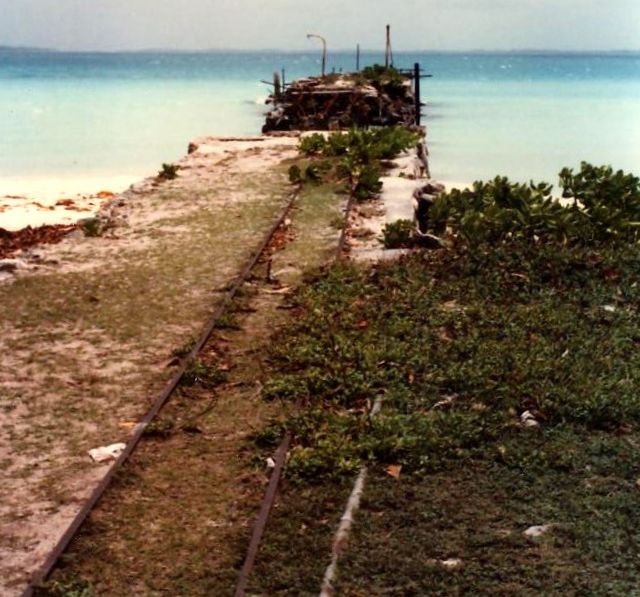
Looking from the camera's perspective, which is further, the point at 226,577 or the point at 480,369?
the point at 480,369

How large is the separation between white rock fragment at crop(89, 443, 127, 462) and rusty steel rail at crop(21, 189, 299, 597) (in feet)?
0.23

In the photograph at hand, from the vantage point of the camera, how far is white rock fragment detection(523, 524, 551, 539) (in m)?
4.63

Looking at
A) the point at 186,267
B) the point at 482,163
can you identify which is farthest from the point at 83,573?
the point at 482,163

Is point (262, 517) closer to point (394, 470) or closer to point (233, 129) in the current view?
point (394, 470)

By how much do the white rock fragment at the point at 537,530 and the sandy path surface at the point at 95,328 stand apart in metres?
2.41

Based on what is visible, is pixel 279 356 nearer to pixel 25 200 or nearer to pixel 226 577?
pixel 226 577

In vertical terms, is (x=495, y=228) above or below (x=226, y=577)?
above

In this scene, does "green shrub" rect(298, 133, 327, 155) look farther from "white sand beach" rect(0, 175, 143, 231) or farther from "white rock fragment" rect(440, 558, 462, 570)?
"white rock fragment" rect(440, 558, 462, 570)

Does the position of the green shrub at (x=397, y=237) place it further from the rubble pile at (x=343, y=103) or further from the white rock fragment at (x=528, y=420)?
the rubble pile at (x=343, y=103)

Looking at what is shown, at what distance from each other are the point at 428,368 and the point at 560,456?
4.95ft

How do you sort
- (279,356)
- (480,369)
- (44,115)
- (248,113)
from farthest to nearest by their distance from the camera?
(248,113)
(44,115)
(279,356)
(480,369)

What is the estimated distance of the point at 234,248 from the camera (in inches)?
417

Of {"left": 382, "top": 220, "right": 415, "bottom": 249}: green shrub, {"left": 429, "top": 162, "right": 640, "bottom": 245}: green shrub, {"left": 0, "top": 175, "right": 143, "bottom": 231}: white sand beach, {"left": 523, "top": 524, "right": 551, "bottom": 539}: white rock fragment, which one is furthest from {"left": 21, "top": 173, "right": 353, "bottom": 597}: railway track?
{"left": 0, "top": 175, "right": 143, "bottom": 231}: white sand beach

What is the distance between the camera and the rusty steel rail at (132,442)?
14.9 feet
